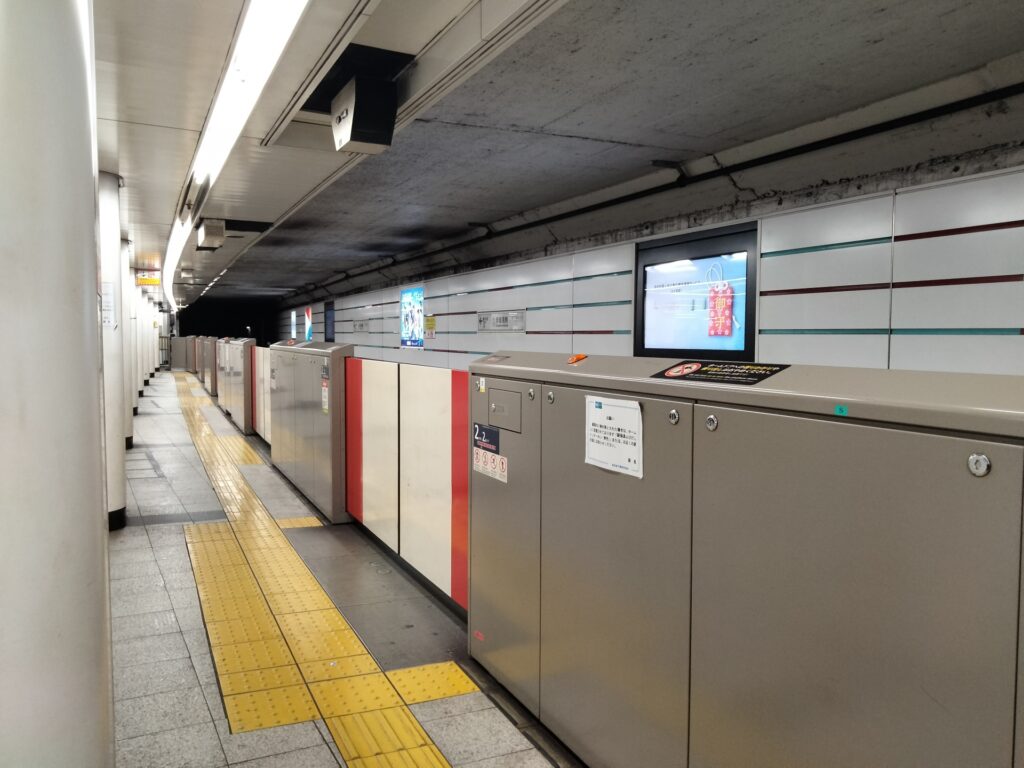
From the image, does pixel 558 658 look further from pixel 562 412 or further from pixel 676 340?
pixel 676 340

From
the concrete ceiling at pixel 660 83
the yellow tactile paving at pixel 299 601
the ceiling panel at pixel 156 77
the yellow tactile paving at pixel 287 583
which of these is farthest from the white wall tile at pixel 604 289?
the yellow tactile paving at pixel 299 601

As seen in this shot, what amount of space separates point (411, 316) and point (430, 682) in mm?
12910

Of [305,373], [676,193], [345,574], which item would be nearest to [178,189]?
[305,373]

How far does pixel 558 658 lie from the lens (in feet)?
8.31

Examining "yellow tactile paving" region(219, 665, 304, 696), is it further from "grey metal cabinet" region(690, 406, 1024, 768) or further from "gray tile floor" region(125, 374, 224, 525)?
"gray tile floor" region(125, 374, 224, 525)

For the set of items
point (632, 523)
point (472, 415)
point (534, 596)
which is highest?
point (472, 415)

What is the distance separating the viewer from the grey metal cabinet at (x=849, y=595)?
1.28 meters

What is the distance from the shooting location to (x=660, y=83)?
15.6 feet

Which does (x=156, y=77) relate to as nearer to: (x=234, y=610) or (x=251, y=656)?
(x=234, y=610)

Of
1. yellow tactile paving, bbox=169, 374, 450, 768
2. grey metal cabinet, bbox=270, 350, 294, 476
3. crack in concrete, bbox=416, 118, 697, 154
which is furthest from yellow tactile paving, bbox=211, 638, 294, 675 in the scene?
crack in concrete, bbox=416, 118, 697, 154

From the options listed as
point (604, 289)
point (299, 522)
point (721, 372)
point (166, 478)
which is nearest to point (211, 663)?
point (299, 522)

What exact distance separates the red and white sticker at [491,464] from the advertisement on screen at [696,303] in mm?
4364

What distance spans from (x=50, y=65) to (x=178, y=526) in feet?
16.2

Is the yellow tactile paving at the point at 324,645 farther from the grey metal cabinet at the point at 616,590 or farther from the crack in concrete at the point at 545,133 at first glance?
the crack in concrete at the point at 545,133
